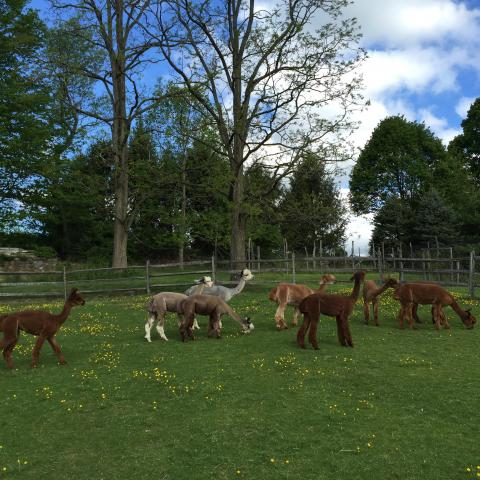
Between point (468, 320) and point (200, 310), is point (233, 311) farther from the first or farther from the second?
point (468, 320)

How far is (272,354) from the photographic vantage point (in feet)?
33.5

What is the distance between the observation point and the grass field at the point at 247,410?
18.3 ft

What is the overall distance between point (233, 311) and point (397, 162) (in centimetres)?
4634

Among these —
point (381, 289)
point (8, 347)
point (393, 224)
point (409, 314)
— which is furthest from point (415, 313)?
point (393, 224)

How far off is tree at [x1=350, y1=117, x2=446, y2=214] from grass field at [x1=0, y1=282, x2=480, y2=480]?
44886mm

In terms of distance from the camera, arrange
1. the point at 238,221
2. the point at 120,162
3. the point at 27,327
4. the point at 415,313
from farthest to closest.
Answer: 1. the point at 120,162
2. the point at 238,221
3. the point at 415,313
4. the point at 27,327

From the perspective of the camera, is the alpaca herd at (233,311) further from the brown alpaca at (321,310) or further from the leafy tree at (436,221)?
the leafy tree at (436,221)

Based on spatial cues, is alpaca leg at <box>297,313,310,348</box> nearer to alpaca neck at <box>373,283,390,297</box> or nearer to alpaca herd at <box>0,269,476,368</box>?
alpaca herd at <box>0,269,476,368</box>

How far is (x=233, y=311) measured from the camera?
40.7 ft

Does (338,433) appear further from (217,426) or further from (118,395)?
(118,395)

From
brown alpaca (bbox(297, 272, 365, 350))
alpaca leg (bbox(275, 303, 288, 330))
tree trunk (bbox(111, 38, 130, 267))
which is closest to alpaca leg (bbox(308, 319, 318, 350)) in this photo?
brown alpaca (bbox(297, 272, 365, 350))

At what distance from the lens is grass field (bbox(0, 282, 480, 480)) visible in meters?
5.57

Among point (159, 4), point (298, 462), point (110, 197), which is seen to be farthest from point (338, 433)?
point (110, 197)

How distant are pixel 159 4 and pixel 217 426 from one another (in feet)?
78.3
